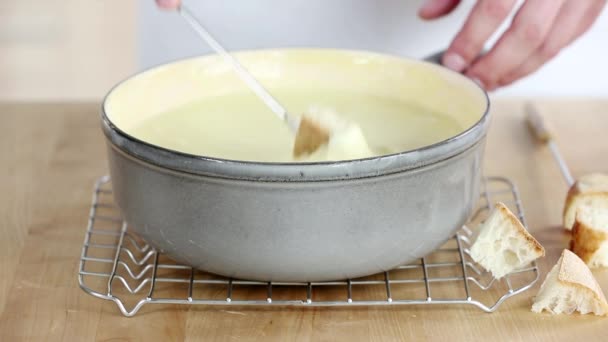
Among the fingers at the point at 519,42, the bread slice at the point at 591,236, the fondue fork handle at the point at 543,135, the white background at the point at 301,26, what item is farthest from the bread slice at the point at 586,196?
the white background at the point at 301,26

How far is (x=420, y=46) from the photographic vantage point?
1508 millimetres

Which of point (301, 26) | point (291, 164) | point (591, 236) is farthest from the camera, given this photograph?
point (301, 26)

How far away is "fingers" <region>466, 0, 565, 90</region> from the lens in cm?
121

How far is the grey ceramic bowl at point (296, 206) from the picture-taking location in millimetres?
785

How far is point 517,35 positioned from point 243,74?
436mm

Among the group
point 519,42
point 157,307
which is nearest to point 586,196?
point 519,42

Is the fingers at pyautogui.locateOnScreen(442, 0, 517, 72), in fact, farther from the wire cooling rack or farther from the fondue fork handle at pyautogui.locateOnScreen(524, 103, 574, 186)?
the wire cooling rack

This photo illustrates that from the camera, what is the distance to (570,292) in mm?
881

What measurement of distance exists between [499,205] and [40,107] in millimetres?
899

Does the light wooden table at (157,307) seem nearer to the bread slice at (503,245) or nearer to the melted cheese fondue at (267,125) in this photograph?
the bread slice at (503,245)

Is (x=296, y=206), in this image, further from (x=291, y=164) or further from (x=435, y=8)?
(x=435, y=8)

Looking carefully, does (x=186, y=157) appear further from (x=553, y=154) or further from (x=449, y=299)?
(x=553, y=154)

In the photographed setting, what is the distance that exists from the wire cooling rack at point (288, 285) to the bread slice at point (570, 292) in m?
0.03

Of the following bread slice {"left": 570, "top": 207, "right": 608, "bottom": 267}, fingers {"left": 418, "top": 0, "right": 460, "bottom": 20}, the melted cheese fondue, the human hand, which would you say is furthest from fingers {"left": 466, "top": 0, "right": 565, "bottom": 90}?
bread slice {"left": 570, "top": 207, "right": 608, "bottom": 267}
